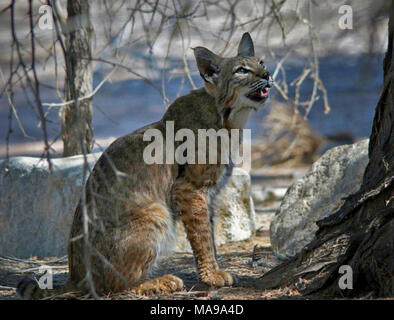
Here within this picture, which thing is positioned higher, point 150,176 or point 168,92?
point 168,92

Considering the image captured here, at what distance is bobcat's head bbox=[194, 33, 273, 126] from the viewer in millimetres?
4379

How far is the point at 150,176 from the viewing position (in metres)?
4.02

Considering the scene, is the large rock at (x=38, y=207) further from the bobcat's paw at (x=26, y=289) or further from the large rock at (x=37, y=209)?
the bobcat's paw at (x=26, y=289)

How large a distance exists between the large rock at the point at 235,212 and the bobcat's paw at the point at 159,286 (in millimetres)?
2003

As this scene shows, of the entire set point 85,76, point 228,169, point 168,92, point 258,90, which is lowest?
point 228,169

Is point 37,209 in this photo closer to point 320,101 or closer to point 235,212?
point 235,212

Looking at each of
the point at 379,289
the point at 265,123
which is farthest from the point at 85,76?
the point at 265,123

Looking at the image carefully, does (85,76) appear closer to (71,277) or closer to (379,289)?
(71,277)

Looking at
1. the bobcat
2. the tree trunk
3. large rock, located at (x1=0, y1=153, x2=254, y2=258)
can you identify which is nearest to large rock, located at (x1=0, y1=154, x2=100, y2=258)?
large rock, located at (x1=0, y1=153, x2=254, y2=258)

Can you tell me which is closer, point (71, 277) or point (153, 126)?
point (71, 277)

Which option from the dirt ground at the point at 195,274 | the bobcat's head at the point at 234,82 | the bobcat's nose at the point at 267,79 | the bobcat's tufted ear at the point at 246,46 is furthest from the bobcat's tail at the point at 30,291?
the bobcat's tufted ear at the point at 246,46

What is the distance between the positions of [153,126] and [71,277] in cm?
128

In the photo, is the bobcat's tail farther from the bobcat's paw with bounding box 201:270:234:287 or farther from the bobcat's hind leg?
the bobcat's paw with bounding box 201:270:234:287

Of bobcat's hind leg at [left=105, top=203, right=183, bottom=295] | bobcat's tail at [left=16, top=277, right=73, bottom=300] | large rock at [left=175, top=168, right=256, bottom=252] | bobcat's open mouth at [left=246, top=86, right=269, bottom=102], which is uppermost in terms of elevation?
bobcat's open mouth at [left=246, top=86, right=269, bottom=102]
